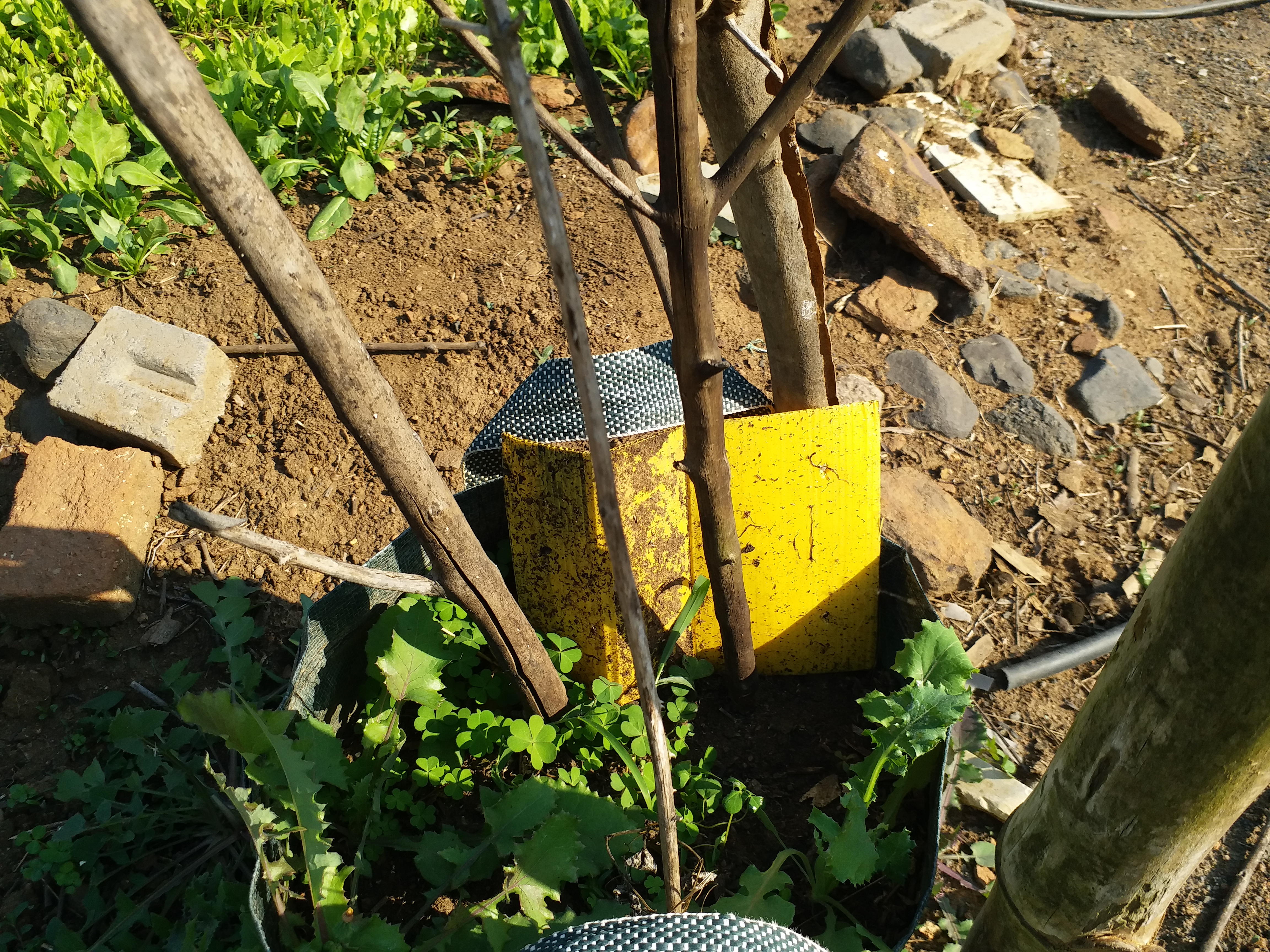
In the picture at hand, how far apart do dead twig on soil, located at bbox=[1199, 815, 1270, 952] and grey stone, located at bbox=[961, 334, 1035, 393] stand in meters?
1.48

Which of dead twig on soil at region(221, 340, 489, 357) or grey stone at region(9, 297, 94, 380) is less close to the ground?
dead twig on soil at region(221, 340, 489, 357)

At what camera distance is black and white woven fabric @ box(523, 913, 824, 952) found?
3.32 feet

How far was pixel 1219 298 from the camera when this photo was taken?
3.36 meters

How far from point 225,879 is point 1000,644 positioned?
1862mm

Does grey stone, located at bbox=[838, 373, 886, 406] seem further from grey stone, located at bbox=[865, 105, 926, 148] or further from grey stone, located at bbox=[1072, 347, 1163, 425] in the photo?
grey stone, located at bbox=[865, 105, 926, 148]

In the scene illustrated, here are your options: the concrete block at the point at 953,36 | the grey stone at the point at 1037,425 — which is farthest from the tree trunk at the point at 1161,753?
the concrete block at the point at 953,36

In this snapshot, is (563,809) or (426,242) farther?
(426,242)

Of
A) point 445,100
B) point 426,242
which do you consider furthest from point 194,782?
point 445,100

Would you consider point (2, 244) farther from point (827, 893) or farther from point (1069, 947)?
point (1069, 947)

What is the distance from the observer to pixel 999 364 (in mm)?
3047

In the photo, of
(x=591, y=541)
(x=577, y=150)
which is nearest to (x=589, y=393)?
(x=577, y=150)

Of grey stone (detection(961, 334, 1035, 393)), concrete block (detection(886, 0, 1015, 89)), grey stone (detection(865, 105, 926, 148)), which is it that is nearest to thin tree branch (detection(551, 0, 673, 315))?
grey stone (detection(961, 334, 1035, 393))

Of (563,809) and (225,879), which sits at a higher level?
(563,809)

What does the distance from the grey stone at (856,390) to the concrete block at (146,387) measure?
1.86m
